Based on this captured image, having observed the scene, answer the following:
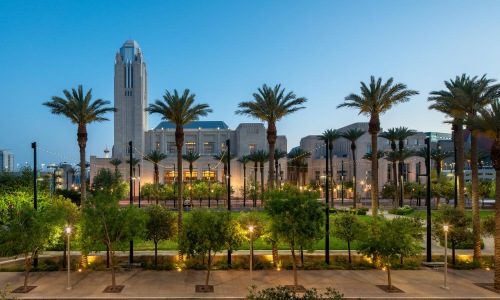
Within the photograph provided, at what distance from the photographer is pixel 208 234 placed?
19.9 metres

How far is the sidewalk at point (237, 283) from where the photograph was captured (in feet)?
58.7

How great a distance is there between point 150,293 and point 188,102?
44.5ft

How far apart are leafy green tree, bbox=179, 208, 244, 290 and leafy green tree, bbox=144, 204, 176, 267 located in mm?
3662

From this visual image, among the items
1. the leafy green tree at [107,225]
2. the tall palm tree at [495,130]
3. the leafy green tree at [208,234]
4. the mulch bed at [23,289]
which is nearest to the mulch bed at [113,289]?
the leafy green tree at [107,225]

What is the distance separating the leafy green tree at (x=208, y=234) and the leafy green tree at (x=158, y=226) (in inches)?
144

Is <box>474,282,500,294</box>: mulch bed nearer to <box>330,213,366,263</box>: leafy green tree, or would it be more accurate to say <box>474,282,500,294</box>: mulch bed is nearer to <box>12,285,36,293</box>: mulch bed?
<box>330,213,366,263</box>: leafy green tree

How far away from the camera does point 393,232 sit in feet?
64.5

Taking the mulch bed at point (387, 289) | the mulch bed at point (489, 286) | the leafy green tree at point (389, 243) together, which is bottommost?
the mulch bed at point (489, 286)

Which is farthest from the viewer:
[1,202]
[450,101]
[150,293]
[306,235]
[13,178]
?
[13,178]

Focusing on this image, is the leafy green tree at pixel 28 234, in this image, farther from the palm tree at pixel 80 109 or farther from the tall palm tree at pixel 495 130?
the tall palm tree at pixel 495 130

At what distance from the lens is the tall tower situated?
109 meters

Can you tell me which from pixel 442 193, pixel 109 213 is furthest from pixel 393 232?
pixel 442 193

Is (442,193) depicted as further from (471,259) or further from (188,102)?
(188,102)

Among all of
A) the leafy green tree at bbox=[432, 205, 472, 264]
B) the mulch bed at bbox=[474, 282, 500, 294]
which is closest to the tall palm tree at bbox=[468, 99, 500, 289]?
the mulch bed at bbox=[474, 282, 500, 294]
